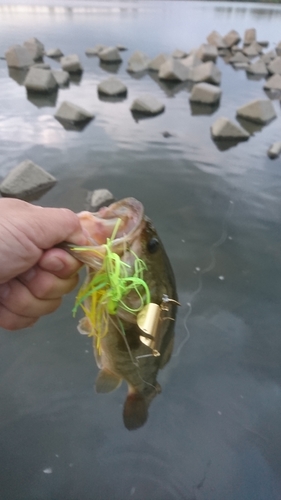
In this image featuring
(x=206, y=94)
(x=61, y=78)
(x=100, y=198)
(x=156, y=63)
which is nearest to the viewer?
(x=100, y=198)

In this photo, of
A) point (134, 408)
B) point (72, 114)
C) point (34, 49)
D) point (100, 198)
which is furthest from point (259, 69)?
point (134, 408)

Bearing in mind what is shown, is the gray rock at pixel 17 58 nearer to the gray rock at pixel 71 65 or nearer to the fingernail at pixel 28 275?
the gray rock at pixel 71 65

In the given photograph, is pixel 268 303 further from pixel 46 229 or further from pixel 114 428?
pixel 46 229

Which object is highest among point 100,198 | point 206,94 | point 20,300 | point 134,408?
point 20,300

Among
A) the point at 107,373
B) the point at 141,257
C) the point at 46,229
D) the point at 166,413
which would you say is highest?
the point at 46,229

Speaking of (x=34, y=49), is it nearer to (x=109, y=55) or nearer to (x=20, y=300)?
(x=109, y=55)

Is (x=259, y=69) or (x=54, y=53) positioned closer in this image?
(x=259, y=69)

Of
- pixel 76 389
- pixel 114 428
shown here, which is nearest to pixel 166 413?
pixel 114 428
